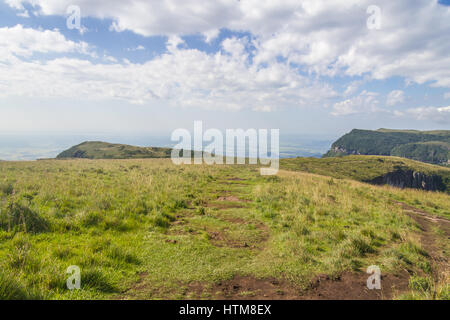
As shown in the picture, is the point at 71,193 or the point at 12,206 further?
the point at 71,193

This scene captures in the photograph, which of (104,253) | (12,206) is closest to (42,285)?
(104,253)

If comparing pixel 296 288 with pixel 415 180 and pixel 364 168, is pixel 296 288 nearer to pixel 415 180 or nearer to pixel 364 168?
pixel 364 168

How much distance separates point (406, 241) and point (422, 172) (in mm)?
86214

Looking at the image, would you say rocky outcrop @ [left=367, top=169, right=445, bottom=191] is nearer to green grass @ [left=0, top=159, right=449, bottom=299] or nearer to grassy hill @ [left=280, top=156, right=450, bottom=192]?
grassy hill @ [left=280, top=156, right=450, bottom=192]

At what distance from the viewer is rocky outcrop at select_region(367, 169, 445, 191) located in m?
61.2

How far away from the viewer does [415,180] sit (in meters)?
68.4

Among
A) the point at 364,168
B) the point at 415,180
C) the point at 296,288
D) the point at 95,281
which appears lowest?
the point at 415,180

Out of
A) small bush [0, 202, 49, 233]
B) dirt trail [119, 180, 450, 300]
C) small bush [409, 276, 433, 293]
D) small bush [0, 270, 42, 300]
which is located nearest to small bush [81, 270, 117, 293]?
dirt trail [119, 180, 450, 300]

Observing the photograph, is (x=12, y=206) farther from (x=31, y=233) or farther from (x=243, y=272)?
(x=243, y=272)

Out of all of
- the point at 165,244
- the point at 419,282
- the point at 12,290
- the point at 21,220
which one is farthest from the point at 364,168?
the point at 12,290

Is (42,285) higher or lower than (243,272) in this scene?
higher

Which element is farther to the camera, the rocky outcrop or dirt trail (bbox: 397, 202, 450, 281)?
the rocky outcrop

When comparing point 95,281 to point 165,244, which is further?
point 165,244
